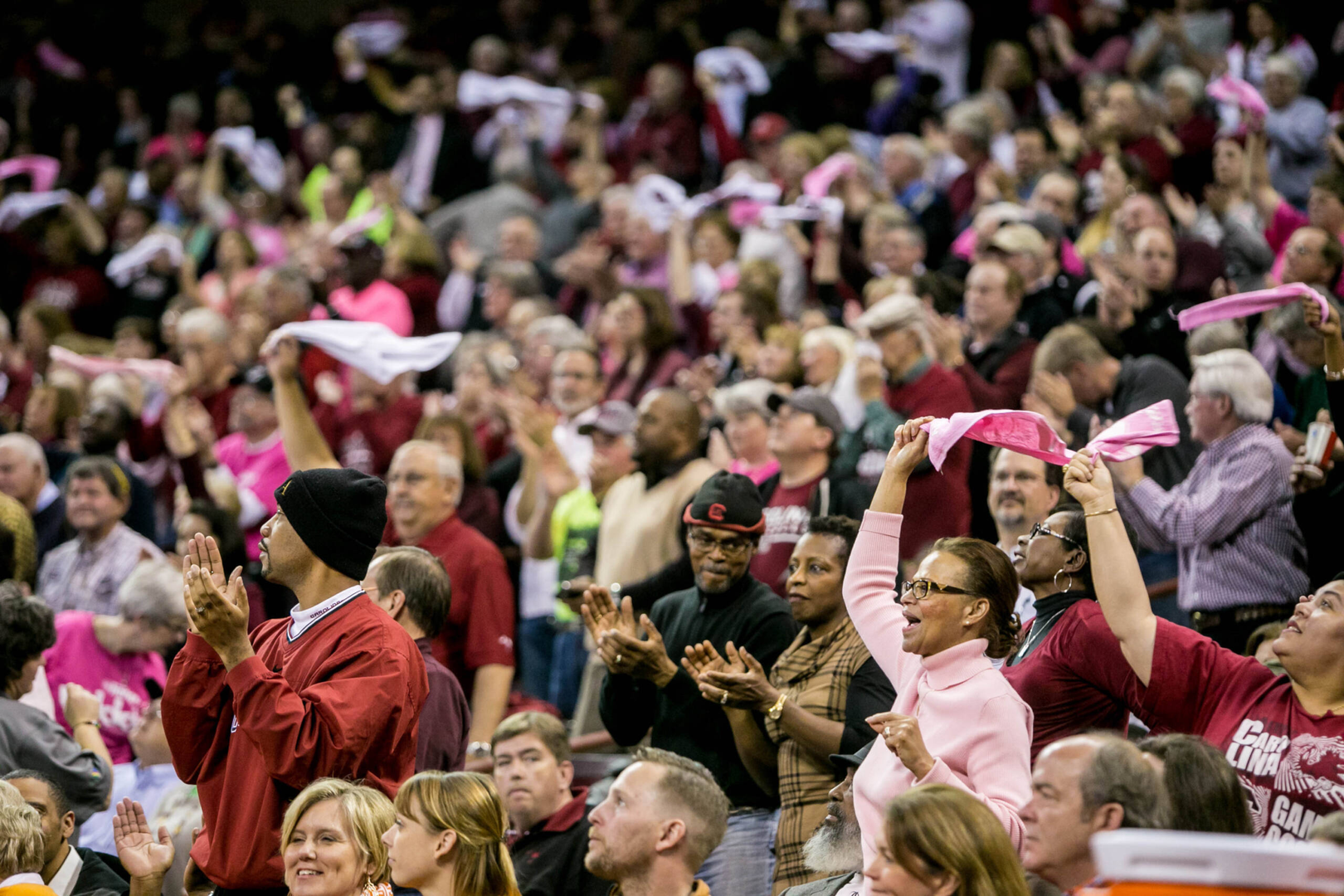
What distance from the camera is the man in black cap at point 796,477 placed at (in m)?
6.01

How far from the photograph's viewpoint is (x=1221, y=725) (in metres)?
3.92

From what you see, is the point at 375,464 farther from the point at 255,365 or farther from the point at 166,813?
the point at 166,813

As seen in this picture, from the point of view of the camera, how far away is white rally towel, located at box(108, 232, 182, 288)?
11.2m

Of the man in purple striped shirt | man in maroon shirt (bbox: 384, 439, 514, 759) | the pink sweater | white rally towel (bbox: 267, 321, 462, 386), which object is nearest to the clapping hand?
man in maroon shirt (bbox: 384, 439, 514, 759)

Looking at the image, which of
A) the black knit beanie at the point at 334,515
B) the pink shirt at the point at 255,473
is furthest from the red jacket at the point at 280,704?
the pink shirt at the point at 255,473

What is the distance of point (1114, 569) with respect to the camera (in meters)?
3.87

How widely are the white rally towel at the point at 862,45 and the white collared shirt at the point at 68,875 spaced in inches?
350

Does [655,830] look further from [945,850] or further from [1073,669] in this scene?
[945,850]

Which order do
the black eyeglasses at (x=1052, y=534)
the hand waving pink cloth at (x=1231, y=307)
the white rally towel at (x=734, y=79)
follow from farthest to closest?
the white rally towel at (x=734, y=79) → the hand waving pink cloth at (x=1231, y=307) → the black eyeglasses at (x=1052, y=534)

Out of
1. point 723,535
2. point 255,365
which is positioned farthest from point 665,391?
point 255,365

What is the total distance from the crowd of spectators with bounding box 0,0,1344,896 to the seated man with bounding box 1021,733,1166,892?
1cm

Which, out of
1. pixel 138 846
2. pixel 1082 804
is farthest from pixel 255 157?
pixel 1082 804

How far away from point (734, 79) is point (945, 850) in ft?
31.1

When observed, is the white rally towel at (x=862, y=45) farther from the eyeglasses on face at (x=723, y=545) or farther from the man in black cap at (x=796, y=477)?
the eyeglasses on face at (x=723, y=545)
